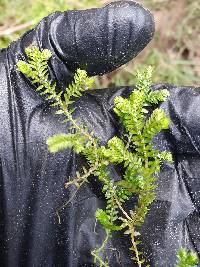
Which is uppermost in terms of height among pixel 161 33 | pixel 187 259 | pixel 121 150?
pixel 161 33

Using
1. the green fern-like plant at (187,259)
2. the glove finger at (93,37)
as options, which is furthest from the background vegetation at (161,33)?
the green fern-like plant at (187,259)

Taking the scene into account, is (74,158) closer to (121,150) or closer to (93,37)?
(121,150)

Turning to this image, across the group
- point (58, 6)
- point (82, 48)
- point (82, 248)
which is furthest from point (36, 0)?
point (82, 248)

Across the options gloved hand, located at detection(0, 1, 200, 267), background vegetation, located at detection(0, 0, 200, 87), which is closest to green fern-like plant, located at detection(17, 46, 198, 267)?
gloved hand, located at detection(0, 1, 200, 267)

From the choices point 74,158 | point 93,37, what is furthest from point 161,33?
point 74,158

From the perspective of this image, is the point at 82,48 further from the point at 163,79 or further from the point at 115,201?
the point at 163,79

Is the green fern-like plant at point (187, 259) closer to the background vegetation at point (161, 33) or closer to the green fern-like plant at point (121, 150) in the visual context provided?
the green fern-like plant at point (121, 150)

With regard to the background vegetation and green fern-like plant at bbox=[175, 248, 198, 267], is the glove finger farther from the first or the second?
the background vegetation
